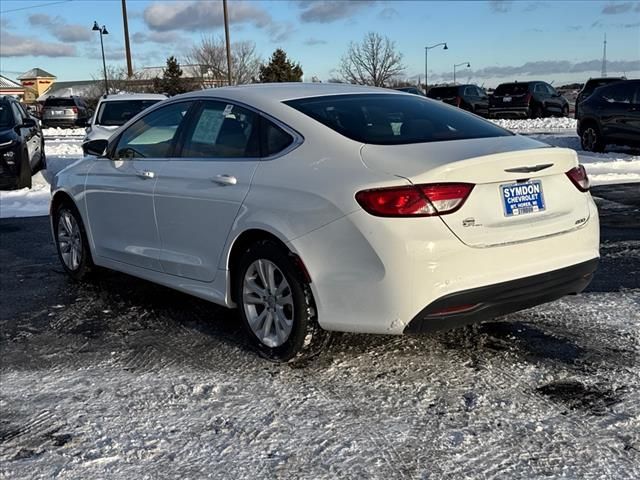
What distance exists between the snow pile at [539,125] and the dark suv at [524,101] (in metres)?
0.49

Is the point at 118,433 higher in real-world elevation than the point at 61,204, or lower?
lower

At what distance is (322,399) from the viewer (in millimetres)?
3590

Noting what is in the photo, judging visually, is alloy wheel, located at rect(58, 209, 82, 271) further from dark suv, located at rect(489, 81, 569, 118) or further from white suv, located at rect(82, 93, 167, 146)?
dark suv, located at rect(489, 81, 569, 118)

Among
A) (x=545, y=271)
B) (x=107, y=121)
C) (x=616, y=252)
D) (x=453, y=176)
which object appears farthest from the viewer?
(x=107, y=121)

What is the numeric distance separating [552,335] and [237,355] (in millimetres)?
1954

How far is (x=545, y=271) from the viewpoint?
382cm

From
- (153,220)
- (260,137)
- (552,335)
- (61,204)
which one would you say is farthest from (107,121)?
(552,335)

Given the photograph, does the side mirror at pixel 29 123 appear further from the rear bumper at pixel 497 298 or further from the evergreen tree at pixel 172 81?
the evergreen tree at pixel 172 81

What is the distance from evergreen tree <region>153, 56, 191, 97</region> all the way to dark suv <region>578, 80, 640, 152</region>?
33.6 meters

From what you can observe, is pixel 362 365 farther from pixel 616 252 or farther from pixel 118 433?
pixel 616 252

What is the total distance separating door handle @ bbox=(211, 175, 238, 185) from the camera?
421 centimetres

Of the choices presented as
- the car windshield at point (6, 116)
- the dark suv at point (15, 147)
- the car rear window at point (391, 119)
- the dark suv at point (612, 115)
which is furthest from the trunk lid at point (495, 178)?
the dark suv at point (612, 115)

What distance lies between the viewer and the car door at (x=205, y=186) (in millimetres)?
4254

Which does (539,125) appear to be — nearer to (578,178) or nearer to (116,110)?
(116,110)
